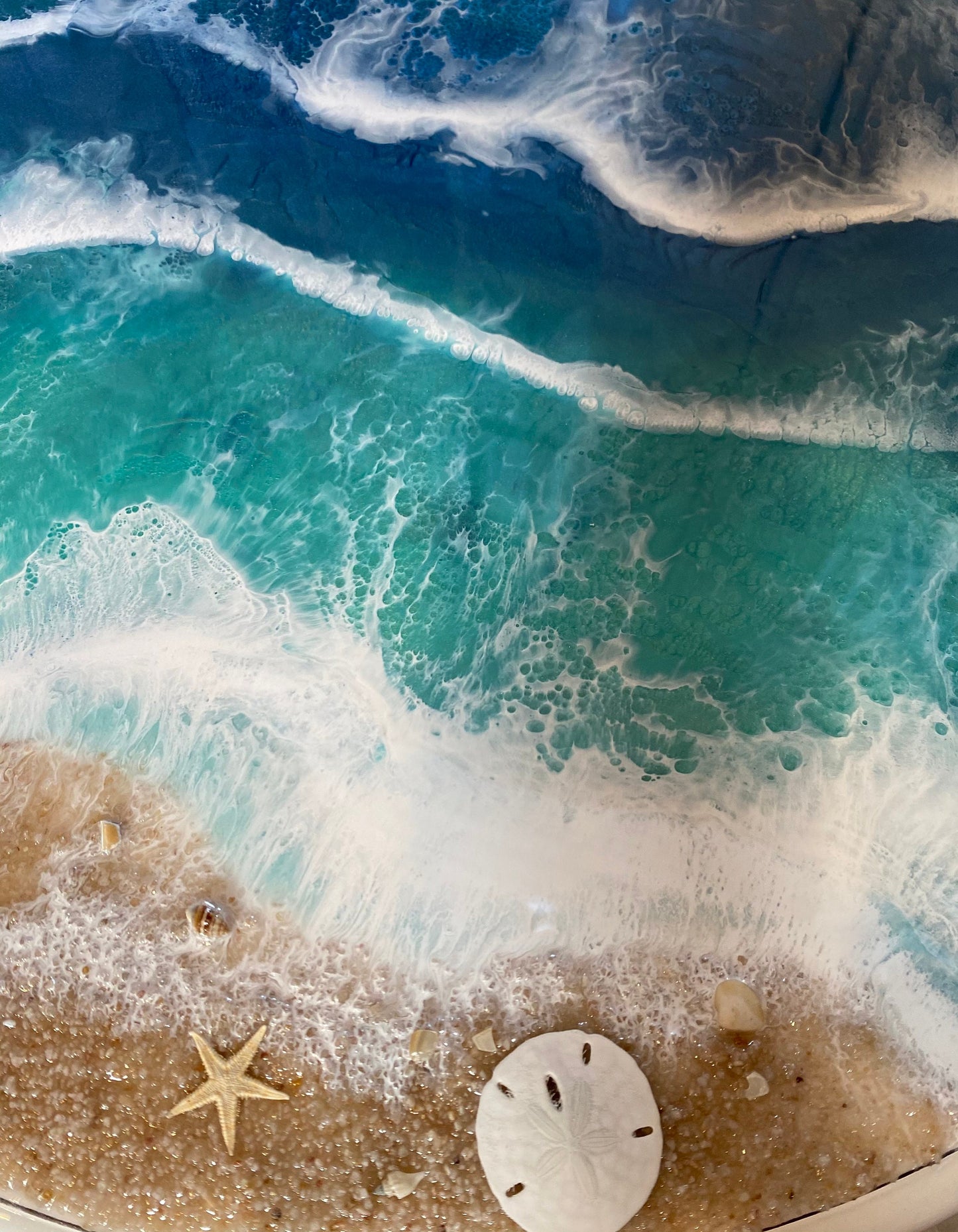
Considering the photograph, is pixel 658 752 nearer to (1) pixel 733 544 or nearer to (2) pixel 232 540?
(1) pixel 733 544

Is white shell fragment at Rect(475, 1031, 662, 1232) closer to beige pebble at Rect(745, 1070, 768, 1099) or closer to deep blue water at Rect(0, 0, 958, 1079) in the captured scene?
beige pebble at Rect(745, 1070, 768, 1099)

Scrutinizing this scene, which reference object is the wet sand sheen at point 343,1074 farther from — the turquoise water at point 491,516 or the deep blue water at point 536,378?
the turquoise water at point 491,516

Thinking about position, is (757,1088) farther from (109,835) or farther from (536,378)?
(536,378)

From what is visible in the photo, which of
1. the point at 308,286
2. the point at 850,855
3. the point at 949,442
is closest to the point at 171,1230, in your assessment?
the point at 850,855

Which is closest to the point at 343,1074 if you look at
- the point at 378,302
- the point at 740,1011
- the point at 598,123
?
the point at 740,1011

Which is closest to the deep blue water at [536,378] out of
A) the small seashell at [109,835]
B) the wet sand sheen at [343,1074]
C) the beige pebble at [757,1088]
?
the small seashell at [109,835]

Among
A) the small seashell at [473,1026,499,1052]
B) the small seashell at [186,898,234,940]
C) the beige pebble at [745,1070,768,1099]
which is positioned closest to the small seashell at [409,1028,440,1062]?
the small seashell at [473,1026,499,1052]
